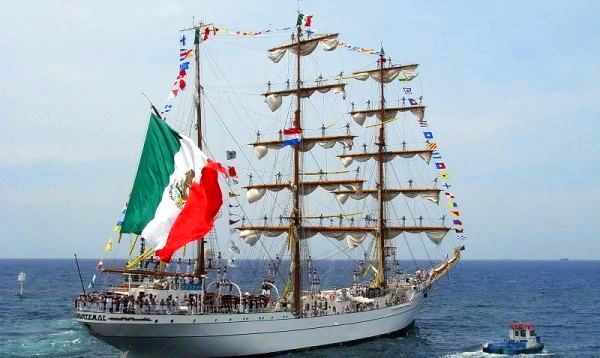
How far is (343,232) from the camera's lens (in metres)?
55.5

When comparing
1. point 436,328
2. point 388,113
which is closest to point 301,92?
point 388,113

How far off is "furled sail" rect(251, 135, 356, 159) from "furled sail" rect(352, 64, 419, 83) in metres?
11.2

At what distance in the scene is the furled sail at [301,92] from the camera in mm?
52062

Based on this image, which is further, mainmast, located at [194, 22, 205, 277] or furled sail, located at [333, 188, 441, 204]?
furled sail, located at [333, 188, 441, 204]

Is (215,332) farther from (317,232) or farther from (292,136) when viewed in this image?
(292,136)

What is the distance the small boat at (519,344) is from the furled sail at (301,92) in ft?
67.5

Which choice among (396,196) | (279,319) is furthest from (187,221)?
(396,196)

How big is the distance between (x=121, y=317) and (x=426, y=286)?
30.9m

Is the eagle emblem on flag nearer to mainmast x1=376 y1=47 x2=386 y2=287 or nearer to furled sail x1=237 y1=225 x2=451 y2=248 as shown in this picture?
furled sail x1=237 y1=225 x2=451 y2=248

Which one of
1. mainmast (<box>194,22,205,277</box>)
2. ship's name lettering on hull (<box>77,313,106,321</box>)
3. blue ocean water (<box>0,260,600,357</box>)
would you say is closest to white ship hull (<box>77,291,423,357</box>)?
ship's name lettering on hull (<box>77,313,106,321</box>)

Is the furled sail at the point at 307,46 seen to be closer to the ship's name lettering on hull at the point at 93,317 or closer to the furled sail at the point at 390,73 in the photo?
the furled sail at the point at 390,73

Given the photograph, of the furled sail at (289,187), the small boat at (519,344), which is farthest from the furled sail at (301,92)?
the small boat at (519,344)

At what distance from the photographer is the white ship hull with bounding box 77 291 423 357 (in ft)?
130

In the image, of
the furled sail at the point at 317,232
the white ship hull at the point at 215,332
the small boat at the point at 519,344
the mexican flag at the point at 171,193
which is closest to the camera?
the white ship hull at the point at 215,332
